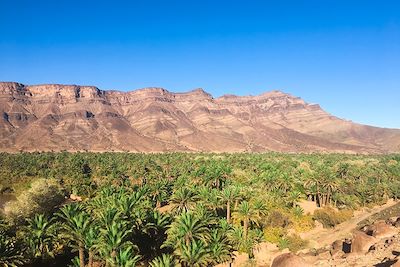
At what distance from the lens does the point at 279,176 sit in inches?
2793

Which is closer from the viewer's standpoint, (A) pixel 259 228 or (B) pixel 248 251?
(B) pixel 248 251

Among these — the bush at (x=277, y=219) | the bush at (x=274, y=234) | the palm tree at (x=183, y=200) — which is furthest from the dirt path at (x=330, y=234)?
the palm tree at (x=183, y=200)

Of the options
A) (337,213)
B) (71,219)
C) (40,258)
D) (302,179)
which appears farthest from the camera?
(302,179)

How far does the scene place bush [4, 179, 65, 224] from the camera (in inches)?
2130

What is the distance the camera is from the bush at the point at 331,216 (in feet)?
197

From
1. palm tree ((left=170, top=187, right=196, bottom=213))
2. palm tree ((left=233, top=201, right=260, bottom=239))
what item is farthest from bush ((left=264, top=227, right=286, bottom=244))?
palm tree ((left=170, top=187, right=196, bottom=213))

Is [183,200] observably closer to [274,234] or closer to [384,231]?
[274,234]

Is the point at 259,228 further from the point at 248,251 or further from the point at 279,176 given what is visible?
the point at 279,176

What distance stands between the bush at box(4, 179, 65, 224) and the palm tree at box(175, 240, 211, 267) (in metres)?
25.6

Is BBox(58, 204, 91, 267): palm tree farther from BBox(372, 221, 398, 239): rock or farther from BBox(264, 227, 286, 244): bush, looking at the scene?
BBox(372, 221, 398, 239): rock

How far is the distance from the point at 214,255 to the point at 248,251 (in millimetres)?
7130

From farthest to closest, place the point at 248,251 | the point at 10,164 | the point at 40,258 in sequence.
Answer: the point at 10,164 < the point at 248,251 < the point at 40,258

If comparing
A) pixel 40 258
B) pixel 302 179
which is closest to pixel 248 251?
pixel 40 258

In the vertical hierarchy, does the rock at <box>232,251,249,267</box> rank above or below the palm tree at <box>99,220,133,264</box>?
below
